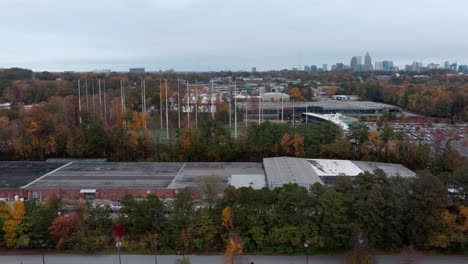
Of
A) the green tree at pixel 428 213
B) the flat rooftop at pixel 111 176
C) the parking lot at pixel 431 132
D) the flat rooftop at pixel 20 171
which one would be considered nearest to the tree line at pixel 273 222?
the green tree at pixel 428 213

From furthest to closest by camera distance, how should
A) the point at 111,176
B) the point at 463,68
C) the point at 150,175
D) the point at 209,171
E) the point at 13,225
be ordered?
the point at 463,68
the point at 209,171
the point at 150,175
the point at 111,176
the point at 13,225

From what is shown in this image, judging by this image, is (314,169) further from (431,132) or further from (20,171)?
(431,132)

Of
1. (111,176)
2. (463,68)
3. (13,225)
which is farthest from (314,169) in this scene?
(463,68)

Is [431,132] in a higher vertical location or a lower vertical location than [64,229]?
higher

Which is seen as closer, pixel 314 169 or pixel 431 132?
pixel 314 169

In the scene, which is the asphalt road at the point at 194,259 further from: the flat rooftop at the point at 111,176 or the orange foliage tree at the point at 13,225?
the flat rooftop at the point at 111,176
